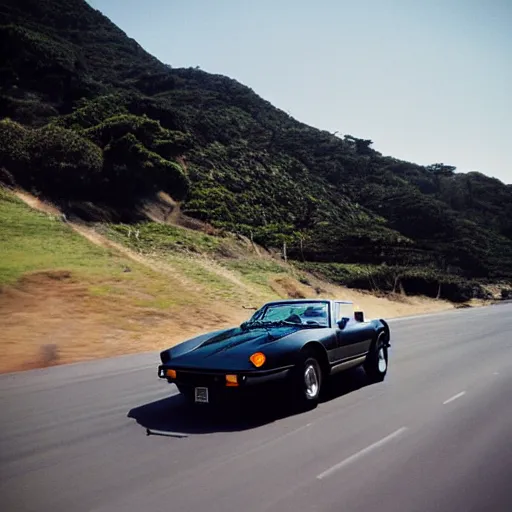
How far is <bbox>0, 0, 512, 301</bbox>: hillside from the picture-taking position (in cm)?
3884

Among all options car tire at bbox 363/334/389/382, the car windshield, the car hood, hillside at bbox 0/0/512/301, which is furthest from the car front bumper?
hillside at bbox 0/0/512/301

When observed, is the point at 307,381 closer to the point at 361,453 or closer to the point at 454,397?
the point at 361,453

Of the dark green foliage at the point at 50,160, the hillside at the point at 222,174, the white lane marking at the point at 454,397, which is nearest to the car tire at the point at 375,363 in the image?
the white lane marking at the point at 454,397

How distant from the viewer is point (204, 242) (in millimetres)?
38969

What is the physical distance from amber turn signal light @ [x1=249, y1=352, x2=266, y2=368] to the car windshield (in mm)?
1423

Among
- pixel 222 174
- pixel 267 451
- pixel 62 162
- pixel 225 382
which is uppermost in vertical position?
pixel 222 174

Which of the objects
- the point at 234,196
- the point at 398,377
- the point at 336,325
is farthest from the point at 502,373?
the point at 234,196

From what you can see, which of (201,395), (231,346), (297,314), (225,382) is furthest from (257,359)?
(297,314)

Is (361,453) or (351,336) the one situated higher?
(351,336)

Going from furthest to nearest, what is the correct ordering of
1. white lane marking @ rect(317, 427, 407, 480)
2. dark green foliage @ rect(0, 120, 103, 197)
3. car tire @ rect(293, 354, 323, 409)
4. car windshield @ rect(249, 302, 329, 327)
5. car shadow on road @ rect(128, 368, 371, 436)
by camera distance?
dark green foliage @ rect(0, 120, 103, 197)
car windshield @ rect(249, 302, 329, 327)
car tire @ rect(293, 354, 323, 409)
car shadow on road @ rect(128, 368, 371, 436)
white lane marking @ rect(317, 427, 407, 480)

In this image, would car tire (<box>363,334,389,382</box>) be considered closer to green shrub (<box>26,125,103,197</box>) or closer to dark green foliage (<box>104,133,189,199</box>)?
green shrub (<box>26,125,103,197</box>)

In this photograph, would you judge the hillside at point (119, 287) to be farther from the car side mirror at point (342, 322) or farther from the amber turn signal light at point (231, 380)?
the car side mirror at point (342, 322)

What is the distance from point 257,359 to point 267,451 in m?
1.20

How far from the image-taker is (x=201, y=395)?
5961 millimetres
